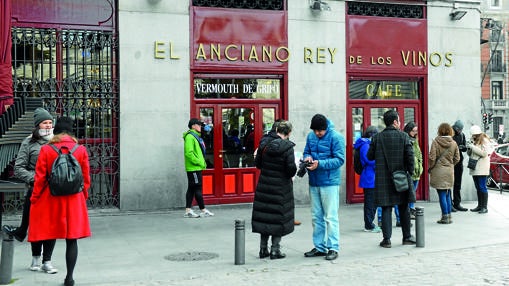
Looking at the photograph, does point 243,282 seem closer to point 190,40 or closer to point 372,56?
point 190,40

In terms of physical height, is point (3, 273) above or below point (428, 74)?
below

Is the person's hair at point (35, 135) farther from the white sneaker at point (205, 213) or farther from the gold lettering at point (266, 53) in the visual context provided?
the gold lettering at point (266, 53)

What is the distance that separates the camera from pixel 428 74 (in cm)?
1413

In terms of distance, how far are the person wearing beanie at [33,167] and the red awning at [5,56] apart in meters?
2.36

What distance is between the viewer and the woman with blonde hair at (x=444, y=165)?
10633 mm

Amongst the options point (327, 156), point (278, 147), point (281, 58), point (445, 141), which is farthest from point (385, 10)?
point (278, 147)

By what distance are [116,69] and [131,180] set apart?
228 cm

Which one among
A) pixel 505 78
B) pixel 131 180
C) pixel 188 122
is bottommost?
pixel 131 180

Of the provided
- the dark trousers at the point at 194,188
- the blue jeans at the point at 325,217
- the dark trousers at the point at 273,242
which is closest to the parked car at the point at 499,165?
the dark trousers at the point at 194,188

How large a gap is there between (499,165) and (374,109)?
18.1ft

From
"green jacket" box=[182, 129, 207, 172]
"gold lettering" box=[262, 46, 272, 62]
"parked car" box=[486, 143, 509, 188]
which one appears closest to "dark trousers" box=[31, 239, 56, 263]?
"green jacket" box=[182, 129, 207, 172]

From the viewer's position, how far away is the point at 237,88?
12836 millimetres

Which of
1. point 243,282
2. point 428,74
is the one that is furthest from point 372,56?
point 243,282

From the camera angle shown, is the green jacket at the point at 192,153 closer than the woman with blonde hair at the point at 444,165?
No
